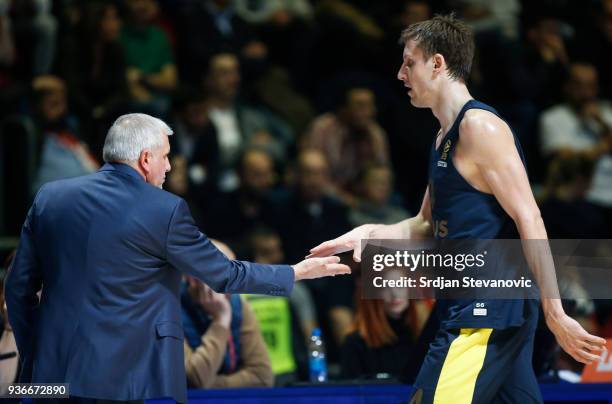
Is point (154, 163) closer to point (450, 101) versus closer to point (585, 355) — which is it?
point (450, 101)

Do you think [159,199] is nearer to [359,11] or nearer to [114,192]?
[114,192]

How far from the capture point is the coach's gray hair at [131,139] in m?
4.04

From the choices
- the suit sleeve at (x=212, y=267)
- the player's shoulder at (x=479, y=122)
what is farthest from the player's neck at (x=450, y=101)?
the suit sleeve at (x=212, y=267)

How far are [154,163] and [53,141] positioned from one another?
13.8ft

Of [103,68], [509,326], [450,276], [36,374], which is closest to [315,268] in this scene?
[450,276]

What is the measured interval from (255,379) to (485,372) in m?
1.84

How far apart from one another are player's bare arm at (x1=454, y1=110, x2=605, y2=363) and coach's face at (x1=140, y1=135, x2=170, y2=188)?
3.78ft

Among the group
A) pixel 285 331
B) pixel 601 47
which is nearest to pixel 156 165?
pixel 285 331

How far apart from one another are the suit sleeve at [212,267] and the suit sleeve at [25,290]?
1.69 ft

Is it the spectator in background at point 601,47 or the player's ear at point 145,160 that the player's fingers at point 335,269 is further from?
the spectator in background at point 601,47

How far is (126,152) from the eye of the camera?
13.3ft

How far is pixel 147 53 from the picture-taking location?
9352mm

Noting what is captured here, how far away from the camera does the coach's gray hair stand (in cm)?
404

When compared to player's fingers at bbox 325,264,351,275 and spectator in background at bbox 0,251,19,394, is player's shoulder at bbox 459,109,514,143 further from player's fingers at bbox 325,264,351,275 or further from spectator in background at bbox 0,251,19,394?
spectator in background at bbox 0,251,19,394
